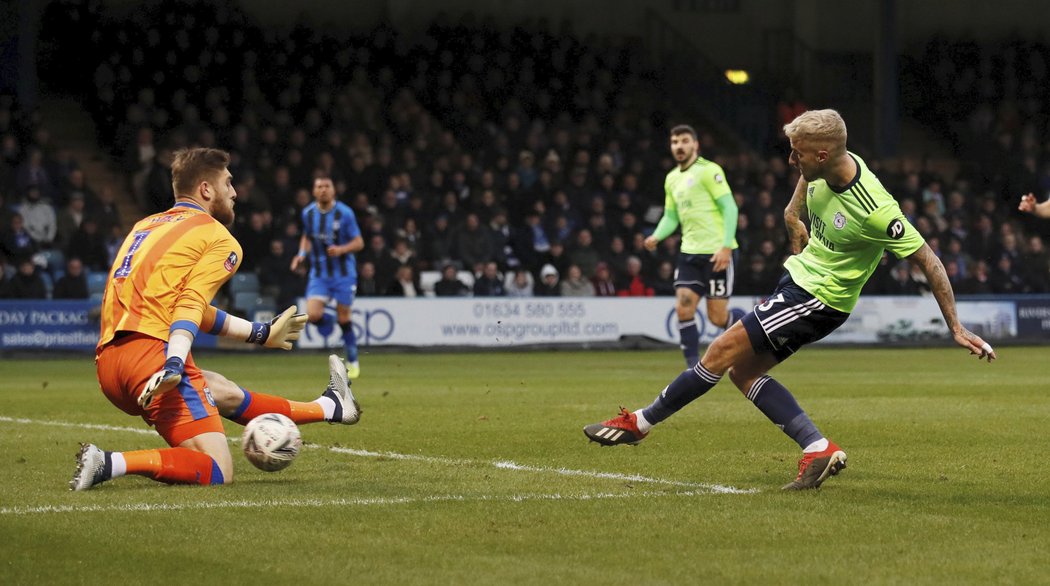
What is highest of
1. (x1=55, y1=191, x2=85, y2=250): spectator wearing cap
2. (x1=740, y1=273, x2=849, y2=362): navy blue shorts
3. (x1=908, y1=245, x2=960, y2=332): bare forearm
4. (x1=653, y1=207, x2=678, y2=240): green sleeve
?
(x1=55, y1=191, x2=85, y2=250): spectator wearing cap

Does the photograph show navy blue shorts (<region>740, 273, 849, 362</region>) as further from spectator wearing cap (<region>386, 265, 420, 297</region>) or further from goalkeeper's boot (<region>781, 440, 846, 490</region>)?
spectator wearing cap (<region>386, 265, 420, 297</region>)

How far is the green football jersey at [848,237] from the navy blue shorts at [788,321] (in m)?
0.05

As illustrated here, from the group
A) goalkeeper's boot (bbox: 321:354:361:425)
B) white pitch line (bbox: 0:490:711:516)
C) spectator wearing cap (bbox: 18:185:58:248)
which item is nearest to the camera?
white pitch line (bbox: 0:490:711:516)

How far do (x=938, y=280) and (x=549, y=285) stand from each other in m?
17.8

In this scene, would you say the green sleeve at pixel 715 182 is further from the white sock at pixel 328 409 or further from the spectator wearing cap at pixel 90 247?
the spectator wearing cap at pixel 90 247

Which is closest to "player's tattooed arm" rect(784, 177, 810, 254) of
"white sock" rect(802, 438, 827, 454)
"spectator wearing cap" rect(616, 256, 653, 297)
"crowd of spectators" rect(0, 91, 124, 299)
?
"white sock" rect(802, 438, 827, 454)

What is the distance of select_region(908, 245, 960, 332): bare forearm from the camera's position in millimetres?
7371

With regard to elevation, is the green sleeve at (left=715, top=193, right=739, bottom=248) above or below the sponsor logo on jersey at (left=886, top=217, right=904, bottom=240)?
Result: above

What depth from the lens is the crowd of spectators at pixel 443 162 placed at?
24.9m

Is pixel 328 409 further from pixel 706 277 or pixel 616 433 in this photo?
pixel 706 277

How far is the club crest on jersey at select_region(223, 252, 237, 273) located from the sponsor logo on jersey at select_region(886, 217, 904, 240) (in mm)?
3161

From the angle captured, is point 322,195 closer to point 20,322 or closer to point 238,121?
point 20,322

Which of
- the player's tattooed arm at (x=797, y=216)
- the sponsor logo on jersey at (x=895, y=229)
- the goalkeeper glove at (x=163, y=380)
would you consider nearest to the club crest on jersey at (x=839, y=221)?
the sponsor logo on jersey at (x=895, y=229)

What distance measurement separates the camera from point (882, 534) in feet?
20.3
